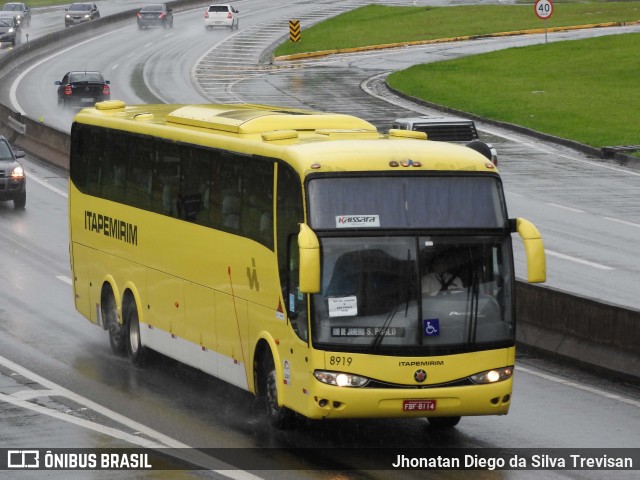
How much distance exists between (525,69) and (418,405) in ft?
166

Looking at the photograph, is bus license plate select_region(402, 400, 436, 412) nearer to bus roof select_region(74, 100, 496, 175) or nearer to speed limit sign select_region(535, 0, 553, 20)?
bus roof select_region(74, 100, 496, 175)

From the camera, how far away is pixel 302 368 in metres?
14.0

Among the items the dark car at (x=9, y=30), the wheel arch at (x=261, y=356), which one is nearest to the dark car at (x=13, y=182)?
the wheel arch at (x=261, y=356)

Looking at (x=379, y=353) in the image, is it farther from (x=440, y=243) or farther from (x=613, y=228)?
(x=613, y=228)

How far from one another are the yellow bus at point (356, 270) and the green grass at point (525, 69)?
97.2 ft

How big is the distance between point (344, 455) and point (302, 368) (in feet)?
3.01

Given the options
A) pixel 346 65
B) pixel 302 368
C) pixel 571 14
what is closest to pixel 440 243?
pixel 302 368

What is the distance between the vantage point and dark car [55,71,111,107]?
A: 56719mm

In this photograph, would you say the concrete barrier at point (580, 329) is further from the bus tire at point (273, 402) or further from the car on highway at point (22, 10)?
the car on highway at point (22, 10)

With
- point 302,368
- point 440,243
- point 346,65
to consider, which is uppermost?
point 440,243

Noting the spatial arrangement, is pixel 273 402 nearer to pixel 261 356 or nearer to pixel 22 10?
pixel 261 356

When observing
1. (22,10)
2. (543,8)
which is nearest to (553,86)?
(543,8)

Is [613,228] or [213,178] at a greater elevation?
[213,178]

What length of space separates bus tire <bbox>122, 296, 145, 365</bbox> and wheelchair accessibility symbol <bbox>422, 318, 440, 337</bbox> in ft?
20.7
